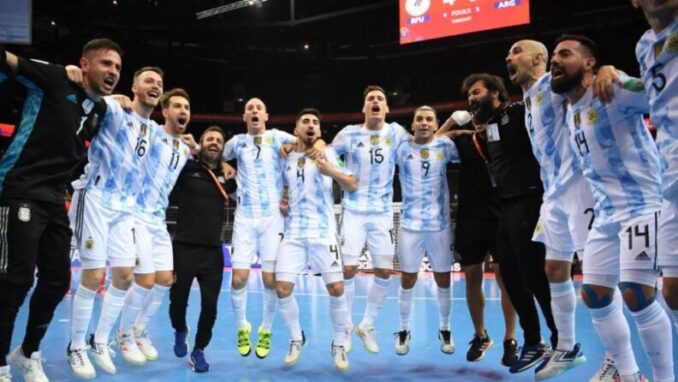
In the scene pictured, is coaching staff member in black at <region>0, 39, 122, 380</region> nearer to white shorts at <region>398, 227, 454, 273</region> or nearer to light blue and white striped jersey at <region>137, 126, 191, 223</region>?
light blue and white striped jersey at <region>137, 126, 191, 223</region>

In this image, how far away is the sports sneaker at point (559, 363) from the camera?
411cm

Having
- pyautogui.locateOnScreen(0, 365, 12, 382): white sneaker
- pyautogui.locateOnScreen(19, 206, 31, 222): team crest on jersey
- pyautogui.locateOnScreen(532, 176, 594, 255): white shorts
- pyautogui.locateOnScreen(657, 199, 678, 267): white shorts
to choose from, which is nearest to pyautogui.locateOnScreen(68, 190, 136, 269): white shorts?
pyautogui.locateOnScreen(19, 206, 31, 222): team crest on jersey

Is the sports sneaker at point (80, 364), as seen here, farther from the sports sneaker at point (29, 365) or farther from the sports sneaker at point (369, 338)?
the sports sneaker at point (369, 338)

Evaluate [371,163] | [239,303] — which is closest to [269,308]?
[239,303]

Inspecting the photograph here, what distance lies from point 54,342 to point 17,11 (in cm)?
704

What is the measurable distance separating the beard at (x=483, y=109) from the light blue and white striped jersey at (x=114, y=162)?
3.32 m

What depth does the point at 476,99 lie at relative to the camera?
5.14 metres

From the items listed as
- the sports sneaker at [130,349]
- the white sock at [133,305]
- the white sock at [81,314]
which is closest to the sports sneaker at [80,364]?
the white sock at [81,314]

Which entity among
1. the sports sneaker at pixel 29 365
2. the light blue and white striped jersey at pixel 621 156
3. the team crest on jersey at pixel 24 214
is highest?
the light blue and white striped jersey at pixel 621 156

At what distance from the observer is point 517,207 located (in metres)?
4.68

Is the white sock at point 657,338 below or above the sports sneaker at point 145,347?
above

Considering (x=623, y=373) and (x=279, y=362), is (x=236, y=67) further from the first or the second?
(x=623, y=373)

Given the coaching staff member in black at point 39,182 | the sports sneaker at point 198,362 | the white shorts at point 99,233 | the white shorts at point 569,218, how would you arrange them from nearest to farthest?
the coaching staff member in black at point 39,182, the white shorts at point 569,218, the white shorts at point 99,233, the sports sneaker at point 198,362

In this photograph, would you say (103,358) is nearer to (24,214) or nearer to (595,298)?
(24,214)
